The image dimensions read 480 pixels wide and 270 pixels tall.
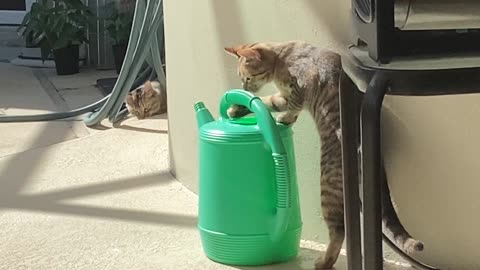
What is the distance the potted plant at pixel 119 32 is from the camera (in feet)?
12.7

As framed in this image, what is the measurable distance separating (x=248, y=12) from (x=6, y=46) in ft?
10.3

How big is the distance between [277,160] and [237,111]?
181 millimetres

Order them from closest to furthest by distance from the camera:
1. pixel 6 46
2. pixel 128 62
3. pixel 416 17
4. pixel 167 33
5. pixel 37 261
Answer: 1. pixel 416 17
2. pixel 37 261
3. pixel 167 33
4. pixel 128 62
5. pixel 6 46

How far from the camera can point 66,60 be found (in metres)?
4.01

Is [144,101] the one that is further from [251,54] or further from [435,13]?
[435,13]

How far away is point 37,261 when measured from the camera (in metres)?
1.81

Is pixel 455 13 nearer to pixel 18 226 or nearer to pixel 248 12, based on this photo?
pixel 248 12

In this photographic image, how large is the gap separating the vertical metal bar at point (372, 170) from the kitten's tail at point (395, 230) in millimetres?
493

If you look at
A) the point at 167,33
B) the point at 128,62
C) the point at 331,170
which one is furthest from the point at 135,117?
the point at 331,170

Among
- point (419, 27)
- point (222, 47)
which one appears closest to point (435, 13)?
point (419, 27)

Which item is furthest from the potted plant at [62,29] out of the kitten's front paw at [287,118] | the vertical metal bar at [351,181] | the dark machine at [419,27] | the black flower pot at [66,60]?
the dark machine at [419,27]

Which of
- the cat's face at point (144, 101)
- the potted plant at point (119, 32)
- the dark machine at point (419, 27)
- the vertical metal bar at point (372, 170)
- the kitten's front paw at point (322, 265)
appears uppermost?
the dark machine at point (419, 27)

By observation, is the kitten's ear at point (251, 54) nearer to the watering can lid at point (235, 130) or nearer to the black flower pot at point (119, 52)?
the watering can lid at point (235, 130)

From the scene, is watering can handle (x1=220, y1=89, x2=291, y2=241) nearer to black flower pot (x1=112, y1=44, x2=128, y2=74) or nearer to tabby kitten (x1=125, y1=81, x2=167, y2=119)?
tabby kitten (x1=125, y1=81, x2=167, y2=119)
